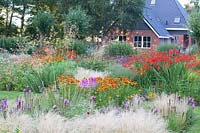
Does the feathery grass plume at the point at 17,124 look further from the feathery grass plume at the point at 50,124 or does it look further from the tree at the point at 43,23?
the tree at the point at 43,23

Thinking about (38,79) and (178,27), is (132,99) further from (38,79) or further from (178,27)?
(178,27)

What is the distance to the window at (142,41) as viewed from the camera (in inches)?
1678

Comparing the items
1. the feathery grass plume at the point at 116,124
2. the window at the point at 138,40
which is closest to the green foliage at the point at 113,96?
the feathery grass plume at the point at 116,124

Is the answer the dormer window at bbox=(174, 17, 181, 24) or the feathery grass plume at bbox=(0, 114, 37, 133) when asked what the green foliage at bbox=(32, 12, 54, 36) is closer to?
the dormer window at bbox=(174, 17, 181, 24)

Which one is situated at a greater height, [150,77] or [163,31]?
[163,31]

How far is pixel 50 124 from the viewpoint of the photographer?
16.7ft

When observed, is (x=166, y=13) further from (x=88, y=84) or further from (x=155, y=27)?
(x=88, y=84)

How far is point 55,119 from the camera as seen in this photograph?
5.27m

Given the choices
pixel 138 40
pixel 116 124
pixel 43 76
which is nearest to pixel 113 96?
pixel 116 124

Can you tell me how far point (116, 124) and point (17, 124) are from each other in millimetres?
1286

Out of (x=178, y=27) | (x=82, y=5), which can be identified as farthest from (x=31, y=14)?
(x=178, y=27)

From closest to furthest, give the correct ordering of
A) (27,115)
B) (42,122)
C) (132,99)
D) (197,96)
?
(42,122)
(27,115)
(132,99)
(197,96)

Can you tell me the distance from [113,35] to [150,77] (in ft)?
101

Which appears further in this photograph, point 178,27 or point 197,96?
point 178,27
